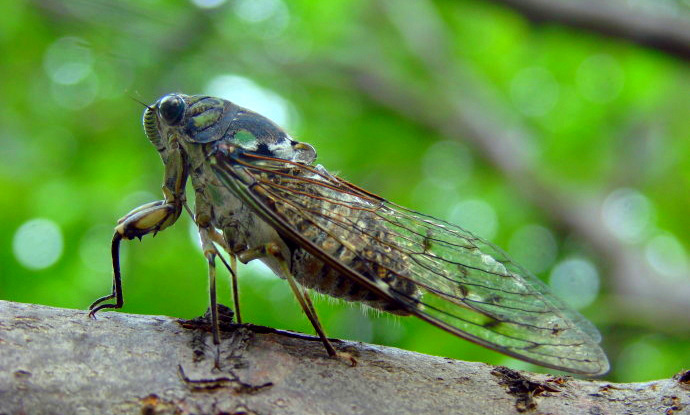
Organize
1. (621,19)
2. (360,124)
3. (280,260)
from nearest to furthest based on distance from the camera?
(280,260) < (621,19) < (360,124)

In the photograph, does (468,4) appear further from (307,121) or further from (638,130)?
(638,130)

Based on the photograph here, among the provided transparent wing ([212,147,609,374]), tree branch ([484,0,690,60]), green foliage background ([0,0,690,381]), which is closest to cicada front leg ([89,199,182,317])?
transparent wing ([212,147,609,374])

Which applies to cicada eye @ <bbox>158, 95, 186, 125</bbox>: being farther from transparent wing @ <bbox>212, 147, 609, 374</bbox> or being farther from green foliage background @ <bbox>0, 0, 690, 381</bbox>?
green foliage background @ <bbox>0, 0, 690, 381</bbox>

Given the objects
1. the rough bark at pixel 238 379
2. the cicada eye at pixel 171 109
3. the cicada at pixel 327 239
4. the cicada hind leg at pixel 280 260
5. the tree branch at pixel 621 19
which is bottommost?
the rough bark at pixel 238 379

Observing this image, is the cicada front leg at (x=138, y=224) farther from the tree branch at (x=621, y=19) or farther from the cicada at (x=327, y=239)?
the tree branch at (x=621, y=19)

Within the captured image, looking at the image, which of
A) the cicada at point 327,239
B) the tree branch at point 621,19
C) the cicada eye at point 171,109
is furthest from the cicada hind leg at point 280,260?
the tree branch at point 621,19

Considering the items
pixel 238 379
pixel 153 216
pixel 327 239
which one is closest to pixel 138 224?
pixel 153 216

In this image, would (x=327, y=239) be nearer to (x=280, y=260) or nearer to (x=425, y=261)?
(x=280, y=260)
